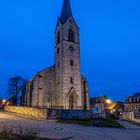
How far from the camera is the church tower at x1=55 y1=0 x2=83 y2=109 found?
39.2 meters

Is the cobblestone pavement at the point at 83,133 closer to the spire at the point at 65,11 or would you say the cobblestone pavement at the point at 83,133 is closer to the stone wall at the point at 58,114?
the stone wall at the point at 58,114

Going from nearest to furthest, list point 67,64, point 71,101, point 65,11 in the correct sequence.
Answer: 1. point 71,101
2. point 67,64
3. point 65,11

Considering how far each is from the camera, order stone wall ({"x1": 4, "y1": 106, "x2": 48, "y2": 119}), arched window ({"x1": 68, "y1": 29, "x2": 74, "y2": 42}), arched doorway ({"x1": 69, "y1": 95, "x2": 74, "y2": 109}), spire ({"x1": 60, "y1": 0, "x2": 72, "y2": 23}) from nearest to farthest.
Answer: stone wall ({"x1": 4, "y1": 106, "x2": 48, "y2": 119}) < arched doorway ({"x1": 69, "y1": 95, "x2": 74, "y2": 109}) < arched window ({"x1": 68, "y1": 29, "x2": 74, "y2": 42}) < spire ({"x1": 60, "y1": 0, "x2": 72, "y2": 23})

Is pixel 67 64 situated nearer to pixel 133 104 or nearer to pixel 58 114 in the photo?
pixel 58 114

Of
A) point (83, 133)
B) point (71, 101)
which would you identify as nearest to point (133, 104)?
point (71, 101)

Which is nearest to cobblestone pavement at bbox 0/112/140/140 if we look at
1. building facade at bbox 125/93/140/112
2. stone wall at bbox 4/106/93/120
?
stone wall at bbox 4/106/93/120

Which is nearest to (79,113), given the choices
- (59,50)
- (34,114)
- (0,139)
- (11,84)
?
(34,114)

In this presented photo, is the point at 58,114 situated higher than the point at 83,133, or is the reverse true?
the point at 58,114

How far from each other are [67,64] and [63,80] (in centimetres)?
353

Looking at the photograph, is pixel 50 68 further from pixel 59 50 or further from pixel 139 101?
pixel 139 101

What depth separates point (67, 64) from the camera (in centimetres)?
4069

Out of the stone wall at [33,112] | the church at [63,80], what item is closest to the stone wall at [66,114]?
the stone wall at [33,112]

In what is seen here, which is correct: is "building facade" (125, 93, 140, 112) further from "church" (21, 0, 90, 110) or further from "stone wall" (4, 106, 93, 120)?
"stone wall" (4, 106, 93, 120)

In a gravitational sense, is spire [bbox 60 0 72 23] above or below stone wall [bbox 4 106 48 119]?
above
